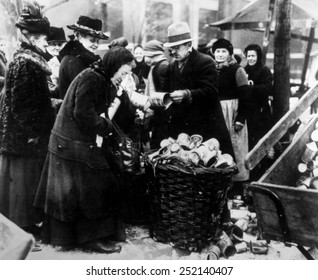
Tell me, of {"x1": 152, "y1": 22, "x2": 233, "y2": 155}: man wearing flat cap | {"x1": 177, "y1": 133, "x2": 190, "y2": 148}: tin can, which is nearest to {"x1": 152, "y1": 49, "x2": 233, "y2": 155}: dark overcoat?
{"x1": 152, "y1": 22, "x2": 233, "y2": 155}: man wearing flat cap

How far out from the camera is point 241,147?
15.9 feet

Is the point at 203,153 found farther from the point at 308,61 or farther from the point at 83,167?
the point at 308,61

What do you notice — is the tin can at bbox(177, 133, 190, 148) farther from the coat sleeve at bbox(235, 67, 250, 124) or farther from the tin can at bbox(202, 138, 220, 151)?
the coat sleeve at bbox(235, 67, 250, 124)

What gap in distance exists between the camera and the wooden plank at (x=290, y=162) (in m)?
3.05

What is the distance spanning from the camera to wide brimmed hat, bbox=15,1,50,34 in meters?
3.63

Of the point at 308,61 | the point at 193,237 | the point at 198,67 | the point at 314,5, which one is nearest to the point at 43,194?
the point at 193,237

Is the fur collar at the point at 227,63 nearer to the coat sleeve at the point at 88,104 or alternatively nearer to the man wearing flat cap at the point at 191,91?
the man wearing flat cap at the point at 191,91

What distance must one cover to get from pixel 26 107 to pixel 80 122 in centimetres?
61

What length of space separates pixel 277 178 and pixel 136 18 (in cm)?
536

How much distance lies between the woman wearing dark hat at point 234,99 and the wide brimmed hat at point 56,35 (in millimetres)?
1940

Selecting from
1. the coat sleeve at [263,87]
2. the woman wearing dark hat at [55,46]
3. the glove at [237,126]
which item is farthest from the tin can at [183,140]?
the woman wearing dark hat at [55,46]

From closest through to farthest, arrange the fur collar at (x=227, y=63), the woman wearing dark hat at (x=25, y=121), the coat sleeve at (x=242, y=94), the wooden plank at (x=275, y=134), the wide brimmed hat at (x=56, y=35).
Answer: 1. the wooden plank at (x=275, y=134)
2. the woman wearing dark hat at (x=25, y=121)
3. the coat sleeve at (x=242, y=94)
4. the fur collar at (x=227, y=63)
5. the wide brimmed hat at (x=56, y=35)

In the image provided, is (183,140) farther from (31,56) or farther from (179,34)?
(31,56)

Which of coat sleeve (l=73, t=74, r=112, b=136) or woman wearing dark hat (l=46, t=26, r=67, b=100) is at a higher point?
woman wearing dark hat (l=46, t=26, r=67, b=100)
